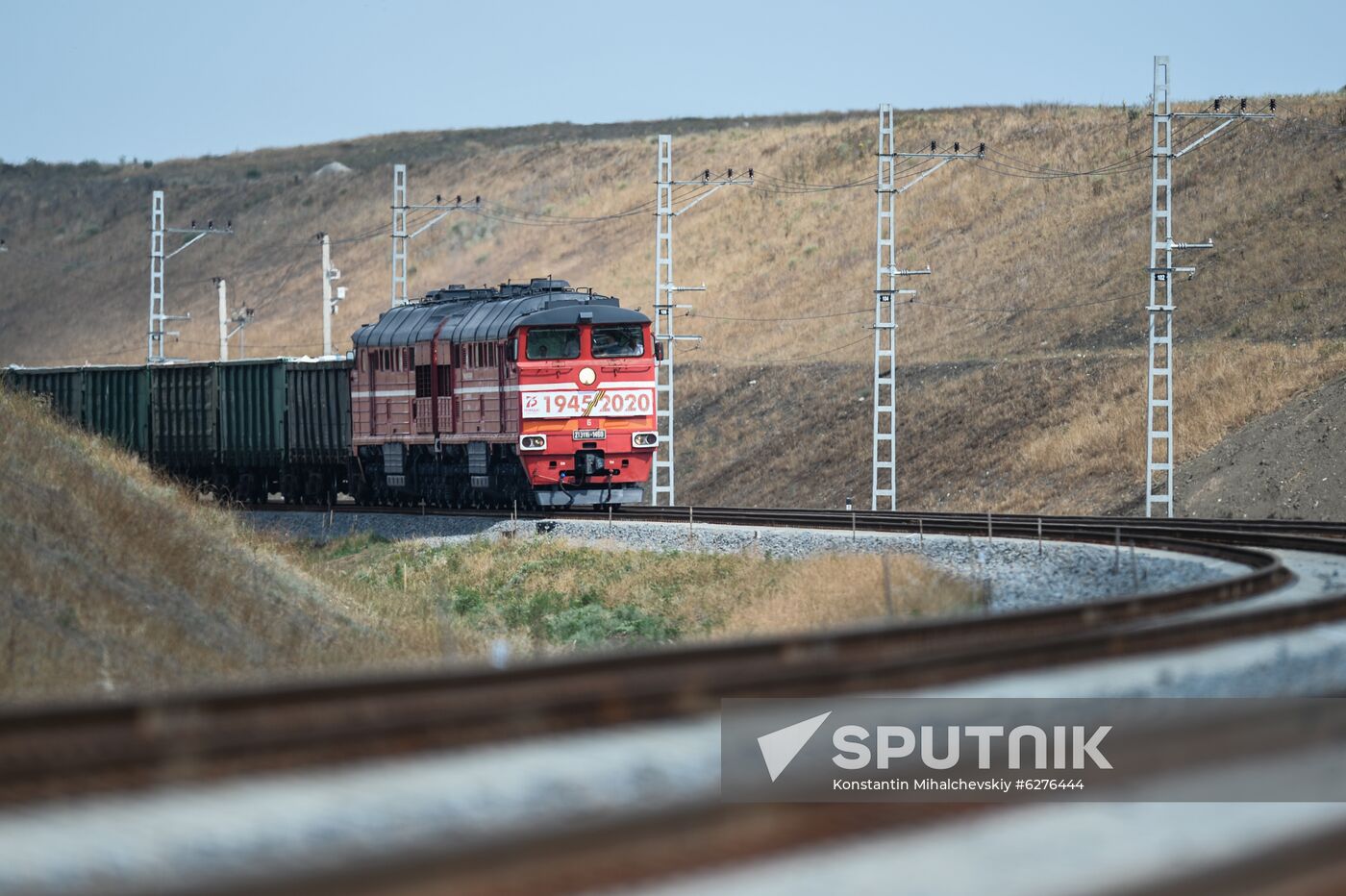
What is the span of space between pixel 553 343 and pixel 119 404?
1585 centimetres

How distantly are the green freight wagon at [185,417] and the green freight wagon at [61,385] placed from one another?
2.23m

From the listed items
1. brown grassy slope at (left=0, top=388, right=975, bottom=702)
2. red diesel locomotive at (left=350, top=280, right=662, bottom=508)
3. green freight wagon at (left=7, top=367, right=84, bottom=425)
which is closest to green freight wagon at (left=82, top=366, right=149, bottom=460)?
green freight wagon at (left=7, top=367, right=84, bottom=425)

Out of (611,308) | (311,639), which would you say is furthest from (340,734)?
(611,308)

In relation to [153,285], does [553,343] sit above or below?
below

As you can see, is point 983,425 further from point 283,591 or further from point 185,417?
point 283,591

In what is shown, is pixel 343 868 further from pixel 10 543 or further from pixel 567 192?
pixel 567 192

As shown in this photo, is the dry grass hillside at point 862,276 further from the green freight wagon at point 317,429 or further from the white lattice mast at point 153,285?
the white lattice mast at point 153,285

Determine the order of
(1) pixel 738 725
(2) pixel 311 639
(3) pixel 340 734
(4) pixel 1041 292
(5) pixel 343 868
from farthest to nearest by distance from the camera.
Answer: (4) pixel 1041 292
(2) pixel 311 639
(1) pixel 738 725
(3) pixel 340 734
(5) pixel 343 868

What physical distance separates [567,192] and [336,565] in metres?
82.3

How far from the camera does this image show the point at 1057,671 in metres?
11.2

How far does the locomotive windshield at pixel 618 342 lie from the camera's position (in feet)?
109

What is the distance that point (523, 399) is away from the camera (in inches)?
1267

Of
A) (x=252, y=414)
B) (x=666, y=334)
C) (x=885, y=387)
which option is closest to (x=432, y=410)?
(x=252, y=414)

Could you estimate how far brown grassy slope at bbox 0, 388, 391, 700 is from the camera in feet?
44.4
